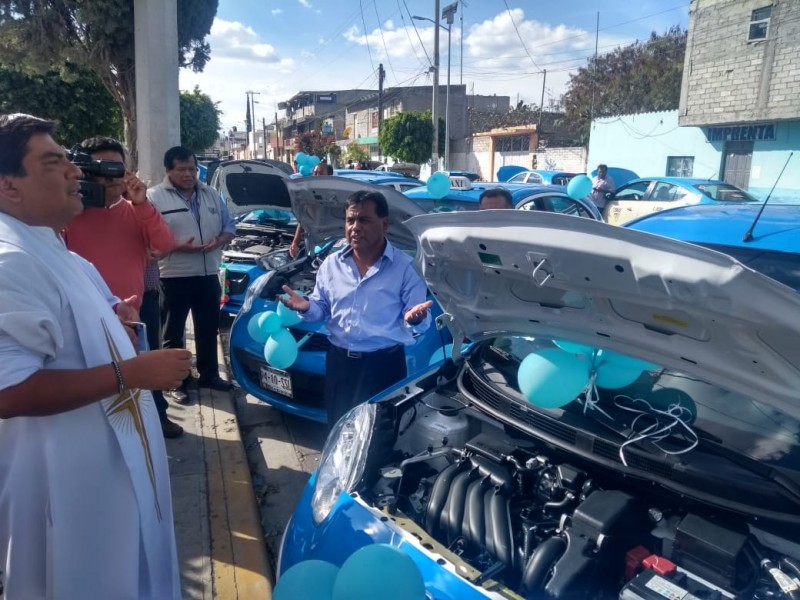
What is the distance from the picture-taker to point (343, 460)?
7.24 ft

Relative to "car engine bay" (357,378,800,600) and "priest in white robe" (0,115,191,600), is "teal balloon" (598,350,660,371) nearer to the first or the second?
"car engine bay" (357,378,800,600)

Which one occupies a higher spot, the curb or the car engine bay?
the car engine bay

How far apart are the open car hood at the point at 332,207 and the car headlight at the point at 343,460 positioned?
1484 mm

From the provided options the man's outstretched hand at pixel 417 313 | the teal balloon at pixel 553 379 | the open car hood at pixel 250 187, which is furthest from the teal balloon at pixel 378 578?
the open car hood at pixel 250 187

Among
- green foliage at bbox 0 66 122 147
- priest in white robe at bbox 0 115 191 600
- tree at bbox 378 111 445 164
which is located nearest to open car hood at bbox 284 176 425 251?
priest in white robe at bbox 0 115 191 600

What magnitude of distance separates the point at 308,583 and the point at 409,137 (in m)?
32.5

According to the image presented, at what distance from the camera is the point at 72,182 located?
63.6 inches

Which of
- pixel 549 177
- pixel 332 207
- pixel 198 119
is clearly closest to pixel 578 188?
pixel 332 207

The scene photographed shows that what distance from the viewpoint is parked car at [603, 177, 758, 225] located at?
38.1 ft

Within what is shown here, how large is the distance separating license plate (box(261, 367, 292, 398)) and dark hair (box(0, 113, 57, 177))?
8.32 feet

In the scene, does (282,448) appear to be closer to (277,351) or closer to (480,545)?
(277,351)

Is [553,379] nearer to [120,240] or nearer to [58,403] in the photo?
[58,403]

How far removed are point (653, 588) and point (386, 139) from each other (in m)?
33.3

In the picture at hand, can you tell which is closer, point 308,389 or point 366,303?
point 366,303
